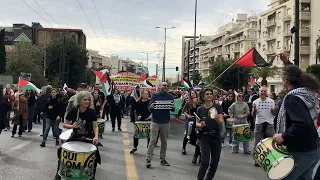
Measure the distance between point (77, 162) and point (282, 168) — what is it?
2.94m

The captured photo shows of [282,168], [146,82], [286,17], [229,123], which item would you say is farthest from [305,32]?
[282,168]

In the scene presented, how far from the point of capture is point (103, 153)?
34.5ft

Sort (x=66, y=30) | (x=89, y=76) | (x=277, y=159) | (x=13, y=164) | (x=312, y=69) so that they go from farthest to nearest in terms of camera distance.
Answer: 1. (x=66, y=30)
2. (x=89, y=76)
3. (x=312, y=69)
4. (x=13, y=164)
5. (x=277, y=159)

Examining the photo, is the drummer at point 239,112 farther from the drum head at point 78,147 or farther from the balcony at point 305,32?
the balcony at point 305,32

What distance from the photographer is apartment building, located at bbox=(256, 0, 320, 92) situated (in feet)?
208

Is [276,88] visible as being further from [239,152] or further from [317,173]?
[317,173]

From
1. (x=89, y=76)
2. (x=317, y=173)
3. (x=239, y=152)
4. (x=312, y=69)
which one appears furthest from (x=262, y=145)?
(x=89, y=76)

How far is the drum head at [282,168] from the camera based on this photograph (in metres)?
4.25

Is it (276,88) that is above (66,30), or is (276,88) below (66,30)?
below

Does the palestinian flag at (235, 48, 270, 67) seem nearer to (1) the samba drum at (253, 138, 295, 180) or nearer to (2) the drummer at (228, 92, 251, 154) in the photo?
(2) the drummer at (228, 92, 251, 154)

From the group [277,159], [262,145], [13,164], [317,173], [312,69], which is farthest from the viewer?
[312,69]

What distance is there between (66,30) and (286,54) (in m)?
125

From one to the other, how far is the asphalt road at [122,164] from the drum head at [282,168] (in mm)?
3460

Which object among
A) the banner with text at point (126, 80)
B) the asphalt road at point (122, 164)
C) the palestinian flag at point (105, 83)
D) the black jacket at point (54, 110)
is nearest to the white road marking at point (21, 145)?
the asphalt road at point (122, 164)
